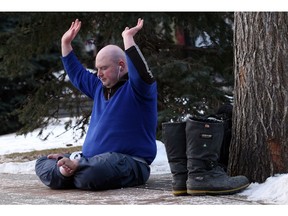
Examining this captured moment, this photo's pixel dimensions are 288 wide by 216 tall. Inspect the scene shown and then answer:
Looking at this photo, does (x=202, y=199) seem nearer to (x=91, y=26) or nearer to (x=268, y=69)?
(x=268, y=69)

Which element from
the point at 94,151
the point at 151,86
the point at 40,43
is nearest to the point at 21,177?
the point at 94,151

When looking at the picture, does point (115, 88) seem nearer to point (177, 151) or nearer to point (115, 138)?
point (115, 138)

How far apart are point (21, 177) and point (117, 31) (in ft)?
10.8

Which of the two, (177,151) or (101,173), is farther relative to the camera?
(101,173)

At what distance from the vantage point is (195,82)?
8.20 meters

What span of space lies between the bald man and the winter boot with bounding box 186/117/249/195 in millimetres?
580

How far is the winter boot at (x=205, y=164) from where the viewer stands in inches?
167

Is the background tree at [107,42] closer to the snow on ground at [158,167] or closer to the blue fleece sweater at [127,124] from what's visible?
the snow on ground at [158,167]

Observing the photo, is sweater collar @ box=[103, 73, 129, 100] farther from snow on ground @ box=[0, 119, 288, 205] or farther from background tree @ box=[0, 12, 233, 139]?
background tree @ box=[0, 12, 233, 139]

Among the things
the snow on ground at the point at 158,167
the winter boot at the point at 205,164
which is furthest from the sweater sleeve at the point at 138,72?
the snow on ground at the point at 158,167

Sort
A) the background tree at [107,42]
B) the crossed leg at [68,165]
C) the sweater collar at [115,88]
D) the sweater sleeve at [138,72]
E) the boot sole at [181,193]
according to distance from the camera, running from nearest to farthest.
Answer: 1. the boot sole at [181,193]
2. the sweater sleeve at [138,72]
3. the crossed leg at [68,165]
4. the sweater collar at [115,88]
5. the background tree at [107,42]

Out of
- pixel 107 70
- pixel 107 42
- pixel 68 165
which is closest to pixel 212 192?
pixel 68 165

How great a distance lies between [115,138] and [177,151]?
62 cm

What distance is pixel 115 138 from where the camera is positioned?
488 cm
